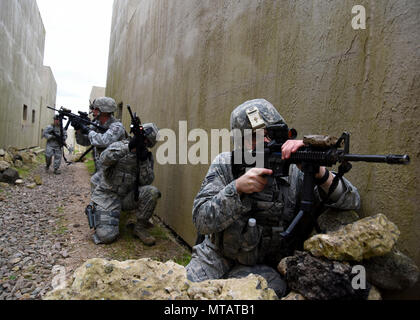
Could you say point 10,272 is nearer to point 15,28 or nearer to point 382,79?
point 382,79

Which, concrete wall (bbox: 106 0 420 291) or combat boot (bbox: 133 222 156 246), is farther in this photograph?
combat boot (bbox: 133 222 156 246)

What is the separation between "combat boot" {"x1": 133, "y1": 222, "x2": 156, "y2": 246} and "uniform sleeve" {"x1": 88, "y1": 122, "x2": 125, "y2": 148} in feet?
4.16

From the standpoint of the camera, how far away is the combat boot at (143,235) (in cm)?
364

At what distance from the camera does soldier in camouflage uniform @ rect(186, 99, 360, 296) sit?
146 centimetres

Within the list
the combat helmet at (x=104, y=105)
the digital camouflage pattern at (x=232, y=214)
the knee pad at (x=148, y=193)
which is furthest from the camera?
the combat helmet at (x=104, y=105)

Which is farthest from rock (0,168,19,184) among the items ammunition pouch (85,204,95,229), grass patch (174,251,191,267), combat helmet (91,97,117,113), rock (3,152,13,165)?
grass patch (174,251,191,267)

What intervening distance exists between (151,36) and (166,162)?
2.77 m

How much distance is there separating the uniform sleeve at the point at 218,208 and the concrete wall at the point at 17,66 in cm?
952

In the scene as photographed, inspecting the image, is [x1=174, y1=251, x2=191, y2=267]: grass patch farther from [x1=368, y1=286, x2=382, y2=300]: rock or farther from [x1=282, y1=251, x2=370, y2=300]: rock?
[x1=368, y1=286, x2=382, y2=300]: rock

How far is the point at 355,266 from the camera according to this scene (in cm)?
120

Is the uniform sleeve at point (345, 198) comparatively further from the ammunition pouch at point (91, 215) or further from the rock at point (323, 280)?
the ammunition pouch at point (91, 215)

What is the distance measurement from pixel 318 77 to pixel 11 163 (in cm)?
893

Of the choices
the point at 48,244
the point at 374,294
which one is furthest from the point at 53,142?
the point at 374,294

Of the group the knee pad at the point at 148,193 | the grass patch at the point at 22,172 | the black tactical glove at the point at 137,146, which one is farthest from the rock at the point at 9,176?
the black tactical glove at the point at 137,146
